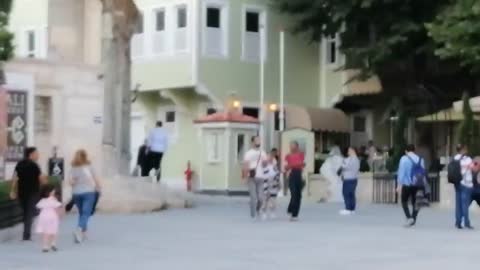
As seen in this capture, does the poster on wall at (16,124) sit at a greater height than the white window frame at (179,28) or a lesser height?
lesser

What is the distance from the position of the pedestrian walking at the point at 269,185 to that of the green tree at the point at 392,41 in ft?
47.6

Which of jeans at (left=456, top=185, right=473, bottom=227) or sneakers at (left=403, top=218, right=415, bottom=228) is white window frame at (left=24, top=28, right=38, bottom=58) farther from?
jeans at (left=456, top=185, right=473, bottom=227)

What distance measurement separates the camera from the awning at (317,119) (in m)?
45.8

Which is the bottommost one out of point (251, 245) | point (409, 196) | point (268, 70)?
point (251, 245)

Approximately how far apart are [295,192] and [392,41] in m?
15.8

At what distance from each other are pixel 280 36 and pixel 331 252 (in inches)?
1159

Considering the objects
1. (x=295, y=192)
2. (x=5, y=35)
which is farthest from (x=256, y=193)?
(x=5, y=35)

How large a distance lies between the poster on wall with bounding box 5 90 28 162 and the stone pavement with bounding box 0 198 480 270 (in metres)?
5.71

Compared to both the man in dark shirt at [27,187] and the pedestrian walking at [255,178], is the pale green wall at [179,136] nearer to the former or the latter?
the pedestrian walking at [255,178]

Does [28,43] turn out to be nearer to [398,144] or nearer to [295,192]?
[398,144]

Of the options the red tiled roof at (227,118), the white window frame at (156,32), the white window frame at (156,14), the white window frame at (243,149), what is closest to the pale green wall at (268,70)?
the white window frame at (156,32)

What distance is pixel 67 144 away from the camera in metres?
33.9

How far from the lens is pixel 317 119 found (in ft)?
152

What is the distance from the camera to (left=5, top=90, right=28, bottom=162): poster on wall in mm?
31078
